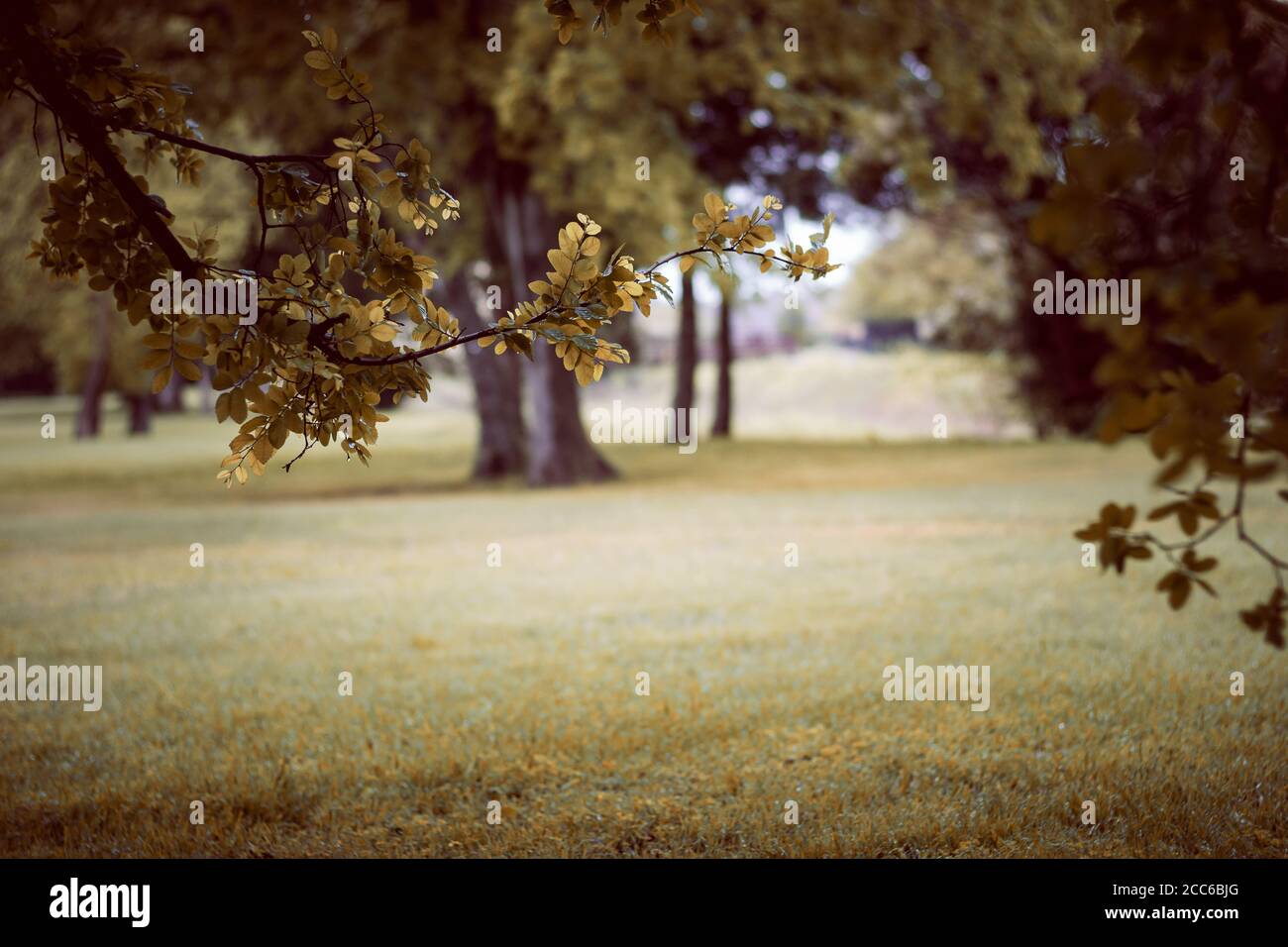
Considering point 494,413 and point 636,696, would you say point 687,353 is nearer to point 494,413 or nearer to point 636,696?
point 494,413

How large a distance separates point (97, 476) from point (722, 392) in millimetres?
17994

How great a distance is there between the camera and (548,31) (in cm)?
1514

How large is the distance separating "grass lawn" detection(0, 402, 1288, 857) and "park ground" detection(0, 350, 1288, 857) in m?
0.03

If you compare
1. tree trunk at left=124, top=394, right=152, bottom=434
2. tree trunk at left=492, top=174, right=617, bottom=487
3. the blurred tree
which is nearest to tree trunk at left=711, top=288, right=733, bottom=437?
the blurred tree

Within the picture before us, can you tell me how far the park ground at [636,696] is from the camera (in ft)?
15.1

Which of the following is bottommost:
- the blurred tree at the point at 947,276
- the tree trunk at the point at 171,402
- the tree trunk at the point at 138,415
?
the tree trunk at the point at 138,415

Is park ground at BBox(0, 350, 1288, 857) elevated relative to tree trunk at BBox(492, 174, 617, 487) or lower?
lower

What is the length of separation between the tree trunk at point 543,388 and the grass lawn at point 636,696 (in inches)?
212

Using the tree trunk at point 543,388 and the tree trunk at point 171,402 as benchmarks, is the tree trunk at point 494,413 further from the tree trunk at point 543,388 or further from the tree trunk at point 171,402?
the tree trunk at point 171,402

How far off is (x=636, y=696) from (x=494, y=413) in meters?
17.0

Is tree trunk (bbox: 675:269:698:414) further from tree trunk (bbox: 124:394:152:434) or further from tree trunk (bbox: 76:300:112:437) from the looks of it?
tree trunk (bbox: 124:394:152:434)

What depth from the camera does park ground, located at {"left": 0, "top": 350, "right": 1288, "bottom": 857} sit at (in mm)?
4613

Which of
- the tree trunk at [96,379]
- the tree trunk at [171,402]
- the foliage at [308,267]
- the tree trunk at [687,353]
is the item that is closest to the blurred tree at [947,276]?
the tree trunk at [687,353]
